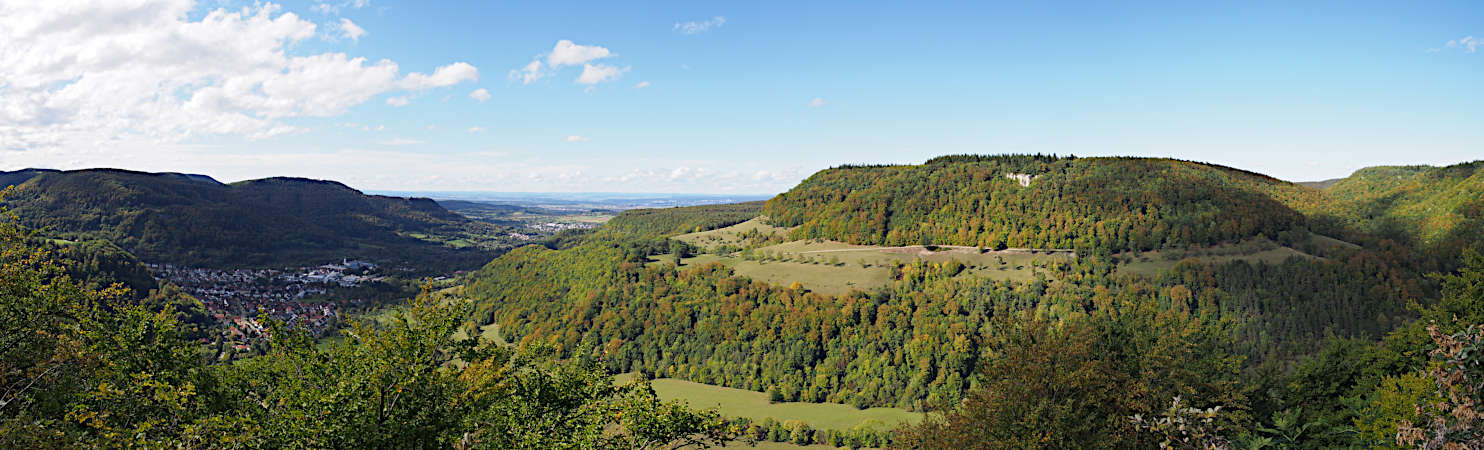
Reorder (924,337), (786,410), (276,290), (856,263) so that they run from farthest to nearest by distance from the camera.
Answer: (276,290) < (856,263) < (924,337) < (786,410)

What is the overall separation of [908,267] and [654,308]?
42.4 m

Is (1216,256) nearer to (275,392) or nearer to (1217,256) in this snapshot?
(1217,256)

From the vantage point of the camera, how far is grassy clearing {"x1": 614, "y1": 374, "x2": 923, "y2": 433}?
68375 mm

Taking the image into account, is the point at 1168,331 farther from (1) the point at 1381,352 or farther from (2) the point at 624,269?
(2) the point at 624,269

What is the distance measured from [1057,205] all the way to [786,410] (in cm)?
6795

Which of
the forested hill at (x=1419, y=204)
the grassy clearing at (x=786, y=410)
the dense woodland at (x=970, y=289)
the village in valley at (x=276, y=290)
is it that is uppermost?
the forested hill at (x=1419, y=204)

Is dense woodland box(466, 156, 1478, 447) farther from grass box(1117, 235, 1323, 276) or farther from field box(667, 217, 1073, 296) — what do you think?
field box(667, 217, 1073, 296)

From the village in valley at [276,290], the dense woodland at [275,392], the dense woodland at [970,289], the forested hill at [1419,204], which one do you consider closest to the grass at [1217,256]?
the dense woodland at [970,289]

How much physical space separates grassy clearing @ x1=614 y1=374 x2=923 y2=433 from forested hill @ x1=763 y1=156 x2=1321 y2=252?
48.3 meters

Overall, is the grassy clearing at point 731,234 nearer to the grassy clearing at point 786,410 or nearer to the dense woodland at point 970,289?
the dense woodland at point 970,289

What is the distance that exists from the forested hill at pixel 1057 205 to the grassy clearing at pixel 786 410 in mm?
48271

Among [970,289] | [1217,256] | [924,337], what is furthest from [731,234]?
[1217,256]

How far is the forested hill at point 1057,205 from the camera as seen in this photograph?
99500 mm

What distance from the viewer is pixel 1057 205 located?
110 meters
